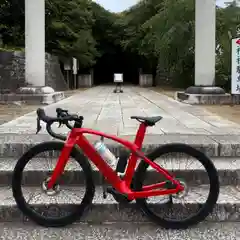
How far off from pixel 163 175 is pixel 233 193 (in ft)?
2.96

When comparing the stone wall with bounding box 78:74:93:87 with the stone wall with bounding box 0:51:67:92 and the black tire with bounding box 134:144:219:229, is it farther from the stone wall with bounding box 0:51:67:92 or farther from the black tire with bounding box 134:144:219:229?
the black tire with bounding box 134:144:219:229

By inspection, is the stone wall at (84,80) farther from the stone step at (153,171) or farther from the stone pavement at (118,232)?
the stone pavement at (118,232)

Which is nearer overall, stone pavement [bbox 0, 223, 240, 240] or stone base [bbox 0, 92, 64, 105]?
stone pavement [bbox 0, 223, 240, 240]

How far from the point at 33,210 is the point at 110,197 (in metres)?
0.68

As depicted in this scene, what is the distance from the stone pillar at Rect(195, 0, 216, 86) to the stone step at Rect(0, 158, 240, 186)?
7252 millimetres

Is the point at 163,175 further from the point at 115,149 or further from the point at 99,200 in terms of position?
the point at 115,149

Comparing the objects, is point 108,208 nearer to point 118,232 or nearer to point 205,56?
point 118,232

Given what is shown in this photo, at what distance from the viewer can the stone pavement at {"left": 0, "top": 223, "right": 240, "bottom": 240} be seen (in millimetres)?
3033

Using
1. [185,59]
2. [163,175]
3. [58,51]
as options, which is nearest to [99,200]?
[163,175]

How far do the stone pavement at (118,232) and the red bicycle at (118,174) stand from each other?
0.23 feet

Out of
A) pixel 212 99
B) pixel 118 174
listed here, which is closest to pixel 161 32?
pixel 212 99

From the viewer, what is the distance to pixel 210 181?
10.5 ft

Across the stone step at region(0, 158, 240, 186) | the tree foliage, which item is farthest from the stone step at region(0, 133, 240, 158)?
the tree foliage

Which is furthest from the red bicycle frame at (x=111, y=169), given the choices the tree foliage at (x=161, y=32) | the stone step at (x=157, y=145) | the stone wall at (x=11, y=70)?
the tree foliage at (x=161, y=32)
